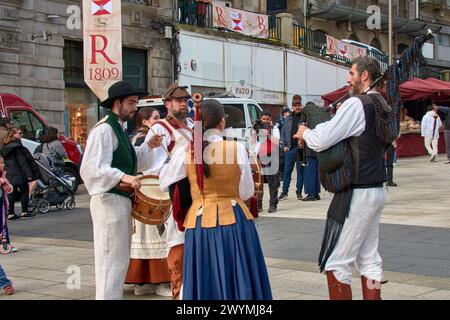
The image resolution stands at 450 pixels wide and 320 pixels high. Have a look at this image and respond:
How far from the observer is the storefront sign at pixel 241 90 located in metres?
26.7

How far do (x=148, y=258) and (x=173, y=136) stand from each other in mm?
1373

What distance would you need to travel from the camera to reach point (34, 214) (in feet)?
45.9

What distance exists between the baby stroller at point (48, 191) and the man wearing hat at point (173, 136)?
835 cm

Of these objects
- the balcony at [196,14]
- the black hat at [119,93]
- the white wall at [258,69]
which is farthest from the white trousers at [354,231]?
the balcony at [196,14]

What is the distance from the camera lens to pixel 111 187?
5051 millimetres

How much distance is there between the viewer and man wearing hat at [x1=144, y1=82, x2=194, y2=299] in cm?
600

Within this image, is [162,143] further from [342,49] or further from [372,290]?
[342,49]

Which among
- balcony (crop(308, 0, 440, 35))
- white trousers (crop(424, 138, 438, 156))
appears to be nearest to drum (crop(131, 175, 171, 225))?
white trousers (crop(424, 138, 438, 156))

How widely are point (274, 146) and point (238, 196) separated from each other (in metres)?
9.09

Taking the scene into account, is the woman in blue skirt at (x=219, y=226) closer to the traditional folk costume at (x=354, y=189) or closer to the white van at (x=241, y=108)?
the traditional folk costume at (x=354, y=189)

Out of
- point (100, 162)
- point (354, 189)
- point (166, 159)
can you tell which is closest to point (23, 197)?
point (166, 159)

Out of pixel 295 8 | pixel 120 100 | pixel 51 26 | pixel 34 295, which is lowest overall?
pixel 34 295
